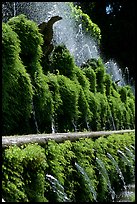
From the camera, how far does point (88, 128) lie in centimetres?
748

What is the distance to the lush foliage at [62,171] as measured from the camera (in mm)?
2936

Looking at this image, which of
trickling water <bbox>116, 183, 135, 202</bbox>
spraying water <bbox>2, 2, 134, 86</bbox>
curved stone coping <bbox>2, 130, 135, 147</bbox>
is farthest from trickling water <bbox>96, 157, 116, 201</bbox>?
spraying water <bbox>2, 2, 134, 86</bbox>

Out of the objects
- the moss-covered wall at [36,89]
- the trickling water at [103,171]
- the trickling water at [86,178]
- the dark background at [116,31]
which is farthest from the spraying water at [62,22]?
the dark background at [116,31]

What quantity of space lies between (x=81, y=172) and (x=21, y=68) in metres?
1.26

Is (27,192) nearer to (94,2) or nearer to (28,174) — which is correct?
(28,174)

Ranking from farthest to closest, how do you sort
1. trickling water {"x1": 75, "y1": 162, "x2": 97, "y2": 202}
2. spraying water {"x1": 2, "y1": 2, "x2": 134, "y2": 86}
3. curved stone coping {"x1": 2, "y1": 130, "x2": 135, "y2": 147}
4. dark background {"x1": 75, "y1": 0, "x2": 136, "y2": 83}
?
dark background {"x1": 75, "y1": 0, "x2": 136, "y2": 83} < spraying water {"x1": 2, "y1": 2, "x2": 134, "y2": 86} < trickling water {"x1": 75, "y1": 162, "x2": 97, "y2": 202} < curved stone coping {"x1": 2, "y1": 130, "x2": 135, "y2": 147}

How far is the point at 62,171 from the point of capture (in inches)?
155

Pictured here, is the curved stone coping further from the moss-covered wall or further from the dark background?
the dark background

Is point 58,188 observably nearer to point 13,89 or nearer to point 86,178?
point 86,178

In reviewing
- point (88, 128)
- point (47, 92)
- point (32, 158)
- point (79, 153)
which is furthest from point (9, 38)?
point (88, 128)

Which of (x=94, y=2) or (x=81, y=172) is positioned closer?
(x=81, y=172)

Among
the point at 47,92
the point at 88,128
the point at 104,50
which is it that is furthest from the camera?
the point at 104,50

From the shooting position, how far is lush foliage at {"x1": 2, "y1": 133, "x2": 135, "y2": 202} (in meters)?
2.94

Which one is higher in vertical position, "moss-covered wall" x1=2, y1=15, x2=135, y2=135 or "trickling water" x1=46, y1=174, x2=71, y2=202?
"moss-covered wall" x1=2, y1=15, x2=135, y2=135
